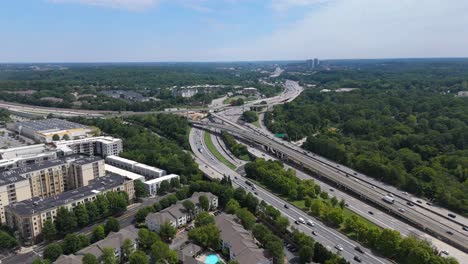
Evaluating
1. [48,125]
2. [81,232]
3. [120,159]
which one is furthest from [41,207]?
[48,125]

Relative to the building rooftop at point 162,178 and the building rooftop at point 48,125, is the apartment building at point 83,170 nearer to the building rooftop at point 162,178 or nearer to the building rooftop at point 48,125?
the building rooftop at point 162,178

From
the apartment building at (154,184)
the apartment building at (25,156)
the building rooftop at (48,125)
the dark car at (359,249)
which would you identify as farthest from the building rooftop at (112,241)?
the building rooftop at (48,125)

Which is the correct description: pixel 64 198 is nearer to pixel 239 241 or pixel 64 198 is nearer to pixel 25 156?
pixel 25 156

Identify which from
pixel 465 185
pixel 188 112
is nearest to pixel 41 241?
pixel 465 185

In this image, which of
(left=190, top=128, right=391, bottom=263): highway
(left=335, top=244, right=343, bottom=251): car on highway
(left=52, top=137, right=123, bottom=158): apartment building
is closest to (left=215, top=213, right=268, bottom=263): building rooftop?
(left=190, top=128, right=391, bottom=263): highway

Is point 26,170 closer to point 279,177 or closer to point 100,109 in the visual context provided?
point 279,177
